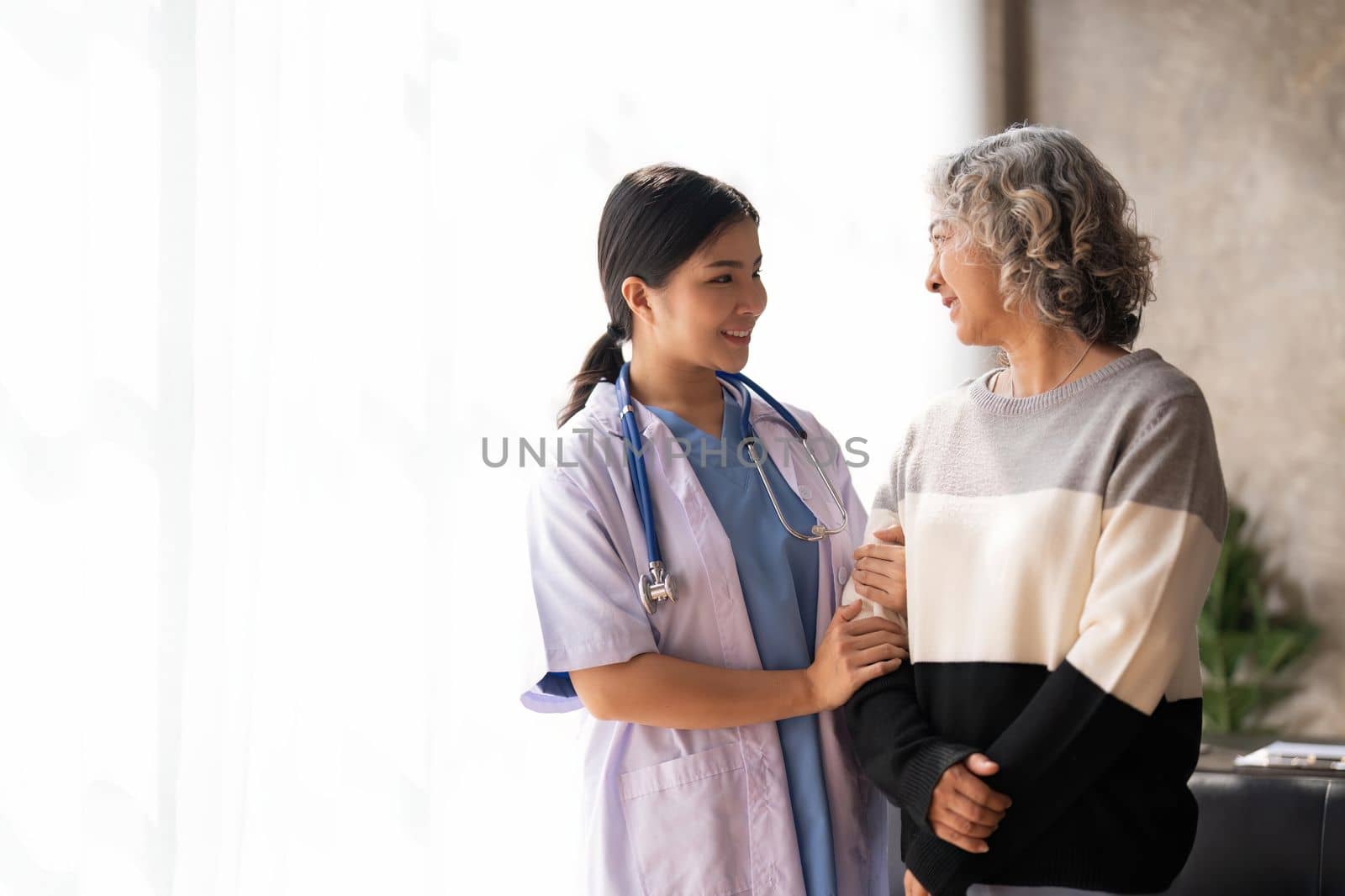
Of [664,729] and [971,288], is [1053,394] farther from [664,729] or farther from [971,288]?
[664,729]

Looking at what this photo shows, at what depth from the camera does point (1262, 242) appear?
396 centimetres

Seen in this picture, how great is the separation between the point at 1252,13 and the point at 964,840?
365 cm

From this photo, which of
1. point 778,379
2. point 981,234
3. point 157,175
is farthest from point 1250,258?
point 157,175

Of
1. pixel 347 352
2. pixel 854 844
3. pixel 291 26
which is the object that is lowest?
pixel 854 844

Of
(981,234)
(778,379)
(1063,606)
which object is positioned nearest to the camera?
(1063,606)

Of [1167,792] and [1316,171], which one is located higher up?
[1316,171]

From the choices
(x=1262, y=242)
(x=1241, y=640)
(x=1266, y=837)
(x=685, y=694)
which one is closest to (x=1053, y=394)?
(x=685, y=694)

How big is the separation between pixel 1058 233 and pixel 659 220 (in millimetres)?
508

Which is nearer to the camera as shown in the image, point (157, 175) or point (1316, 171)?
point (157, 175)

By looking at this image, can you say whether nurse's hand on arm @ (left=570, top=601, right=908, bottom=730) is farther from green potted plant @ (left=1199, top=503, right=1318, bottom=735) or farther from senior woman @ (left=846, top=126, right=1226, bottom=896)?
green potted plant @ (left=1199, top=503, right=1318, bottom=735)

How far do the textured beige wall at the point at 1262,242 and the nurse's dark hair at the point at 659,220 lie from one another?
9.00 ft

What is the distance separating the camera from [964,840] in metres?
1.28

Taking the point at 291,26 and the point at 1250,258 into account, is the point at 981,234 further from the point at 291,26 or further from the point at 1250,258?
the point at 1250,258

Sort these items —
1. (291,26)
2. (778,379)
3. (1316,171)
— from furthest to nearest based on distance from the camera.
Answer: (1316,171)
(778,379)
(291,26)
